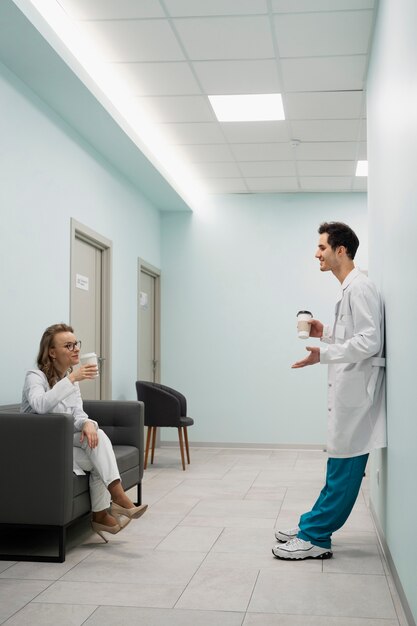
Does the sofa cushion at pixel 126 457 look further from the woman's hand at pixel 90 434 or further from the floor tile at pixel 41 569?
the floor tile at pixel 41 569

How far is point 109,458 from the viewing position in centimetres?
419

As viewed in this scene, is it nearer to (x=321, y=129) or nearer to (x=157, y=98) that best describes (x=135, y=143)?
(x=157, y=98)

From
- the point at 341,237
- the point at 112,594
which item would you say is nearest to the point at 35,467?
the point at 112,594

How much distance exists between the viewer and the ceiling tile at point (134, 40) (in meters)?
4.81

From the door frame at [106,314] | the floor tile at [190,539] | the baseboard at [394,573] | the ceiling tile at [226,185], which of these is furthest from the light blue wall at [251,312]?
the floor tile at [190,539]

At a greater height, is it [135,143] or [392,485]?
[135,143]

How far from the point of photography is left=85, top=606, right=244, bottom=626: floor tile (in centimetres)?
289

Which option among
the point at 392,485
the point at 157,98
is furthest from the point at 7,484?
the point at 157,98

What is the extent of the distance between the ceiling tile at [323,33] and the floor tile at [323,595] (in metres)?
3.24

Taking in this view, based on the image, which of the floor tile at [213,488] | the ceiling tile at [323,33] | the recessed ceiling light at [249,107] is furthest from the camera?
the recessed ceiling light at [249,107]

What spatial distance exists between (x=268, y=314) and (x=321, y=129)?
291 cm

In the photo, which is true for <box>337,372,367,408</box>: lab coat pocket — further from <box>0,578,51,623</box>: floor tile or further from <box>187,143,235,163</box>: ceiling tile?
<box>187,143,235,163</box>: ceiling tile

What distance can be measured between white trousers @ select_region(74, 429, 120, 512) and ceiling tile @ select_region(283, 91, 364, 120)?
3346 millimetres

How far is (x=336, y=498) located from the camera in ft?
12.4
